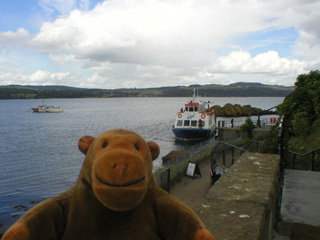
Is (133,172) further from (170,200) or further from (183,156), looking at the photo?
(183,156)

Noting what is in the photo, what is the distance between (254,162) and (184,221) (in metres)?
3.07

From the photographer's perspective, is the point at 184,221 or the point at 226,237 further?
the point at 226,237

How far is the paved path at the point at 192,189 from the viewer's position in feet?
37.2

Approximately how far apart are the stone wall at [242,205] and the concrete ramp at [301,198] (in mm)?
1016

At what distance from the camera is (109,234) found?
61.5 inches

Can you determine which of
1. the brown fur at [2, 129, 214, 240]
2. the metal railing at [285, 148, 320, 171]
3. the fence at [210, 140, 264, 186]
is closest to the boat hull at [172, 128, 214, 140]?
the fence at [210, 140, 264, 186]

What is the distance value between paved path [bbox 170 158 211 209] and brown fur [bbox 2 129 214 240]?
30.6 ft

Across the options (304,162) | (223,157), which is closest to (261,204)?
(304,162)

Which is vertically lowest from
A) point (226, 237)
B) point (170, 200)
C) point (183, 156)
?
point (183, 156)

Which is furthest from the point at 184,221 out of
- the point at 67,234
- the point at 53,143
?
the point at 53,143

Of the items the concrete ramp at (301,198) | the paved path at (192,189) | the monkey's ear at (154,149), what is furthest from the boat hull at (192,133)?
the monkey's ear at (154,149)

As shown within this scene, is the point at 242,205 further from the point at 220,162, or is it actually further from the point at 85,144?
the point at 220,162

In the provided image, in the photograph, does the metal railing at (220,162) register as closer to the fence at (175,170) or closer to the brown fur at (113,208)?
the fence at (175,170)

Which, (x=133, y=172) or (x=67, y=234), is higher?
(x=133, y=172)
